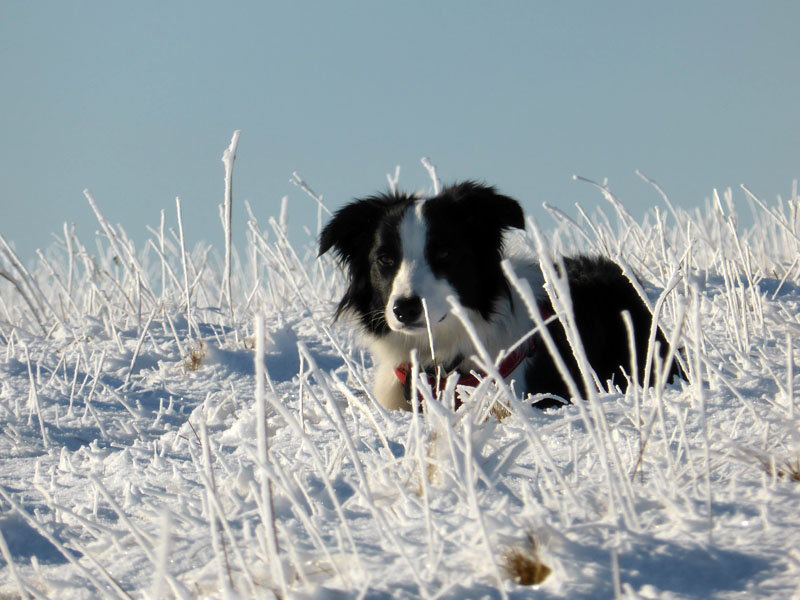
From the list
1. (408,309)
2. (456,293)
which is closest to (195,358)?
(408,309)

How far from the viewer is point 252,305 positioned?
5.94 metres

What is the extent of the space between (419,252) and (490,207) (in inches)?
22.6

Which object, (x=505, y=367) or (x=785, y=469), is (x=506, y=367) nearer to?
(x=505, y=367)

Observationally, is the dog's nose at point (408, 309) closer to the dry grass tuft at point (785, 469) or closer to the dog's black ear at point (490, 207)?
the dog's black ear at point (490, 207)

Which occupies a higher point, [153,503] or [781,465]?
[781,465]

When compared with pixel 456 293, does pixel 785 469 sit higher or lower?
lower

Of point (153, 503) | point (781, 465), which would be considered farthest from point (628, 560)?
point (153, 503)

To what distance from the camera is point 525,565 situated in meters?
1.28

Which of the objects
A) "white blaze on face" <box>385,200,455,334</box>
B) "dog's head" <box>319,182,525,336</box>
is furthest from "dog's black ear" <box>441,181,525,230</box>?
"white blaze on face" <box>385,200,455,334</box>

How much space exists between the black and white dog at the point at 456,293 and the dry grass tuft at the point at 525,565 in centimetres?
227

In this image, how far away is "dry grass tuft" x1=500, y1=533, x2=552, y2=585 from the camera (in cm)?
127

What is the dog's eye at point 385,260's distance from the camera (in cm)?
388

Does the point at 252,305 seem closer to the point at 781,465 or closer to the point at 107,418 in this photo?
the point at 107,418

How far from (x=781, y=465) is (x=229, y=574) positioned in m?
1.15
